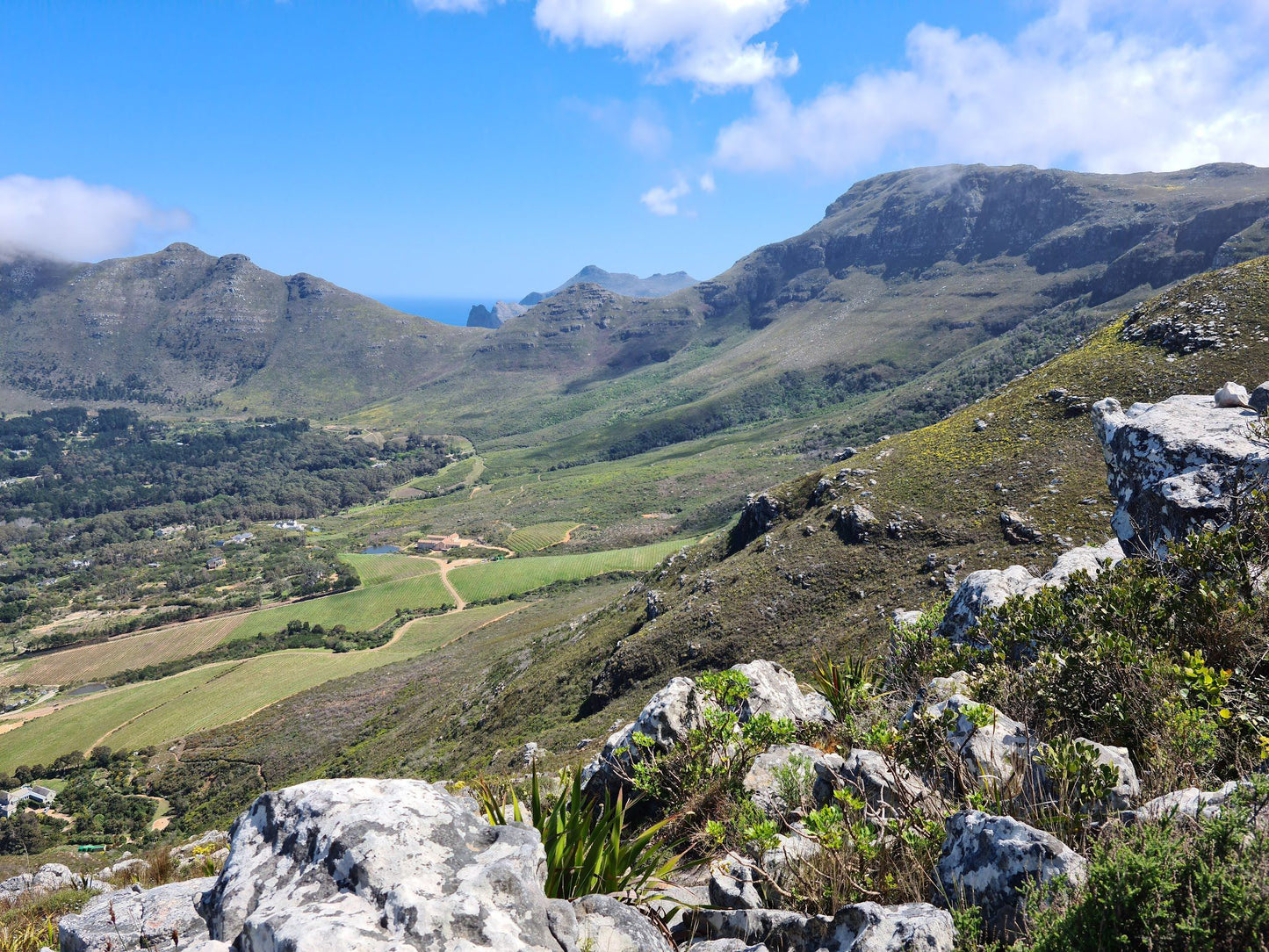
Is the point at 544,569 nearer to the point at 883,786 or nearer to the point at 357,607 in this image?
the point at 357,607

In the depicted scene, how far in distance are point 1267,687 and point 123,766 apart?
9113cm

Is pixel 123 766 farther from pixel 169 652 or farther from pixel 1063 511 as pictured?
pixel 1063 511

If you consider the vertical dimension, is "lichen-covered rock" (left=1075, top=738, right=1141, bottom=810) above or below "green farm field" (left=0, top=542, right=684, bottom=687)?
above

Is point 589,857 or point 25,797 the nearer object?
point 589,857

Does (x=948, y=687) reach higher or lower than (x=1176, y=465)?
lower

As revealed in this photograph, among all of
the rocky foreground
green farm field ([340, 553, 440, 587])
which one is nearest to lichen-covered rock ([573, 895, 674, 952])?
the rocky foreground

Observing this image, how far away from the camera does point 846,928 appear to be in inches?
191

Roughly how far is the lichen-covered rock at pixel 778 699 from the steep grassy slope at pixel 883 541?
47.3 feet

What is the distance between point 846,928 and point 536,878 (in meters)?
2.44

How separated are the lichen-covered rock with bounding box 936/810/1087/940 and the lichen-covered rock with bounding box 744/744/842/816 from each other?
1.70 metres

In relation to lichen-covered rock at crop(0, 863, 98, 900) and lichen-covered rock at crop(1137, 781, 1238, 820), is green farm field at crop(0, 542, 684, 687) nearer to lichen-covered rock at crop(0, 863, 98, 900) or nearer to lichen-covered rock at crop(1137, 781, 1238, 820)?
lichen-covered rock at crop(0, 863, 98, 900)

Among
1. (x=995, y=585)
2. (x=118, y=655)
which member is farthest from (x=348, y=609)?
(x=995, y=585)

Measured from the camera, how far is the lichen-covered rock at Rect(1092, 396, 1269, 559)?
960cm

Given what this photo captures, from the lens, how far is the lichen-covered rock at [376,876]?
4.32 m
